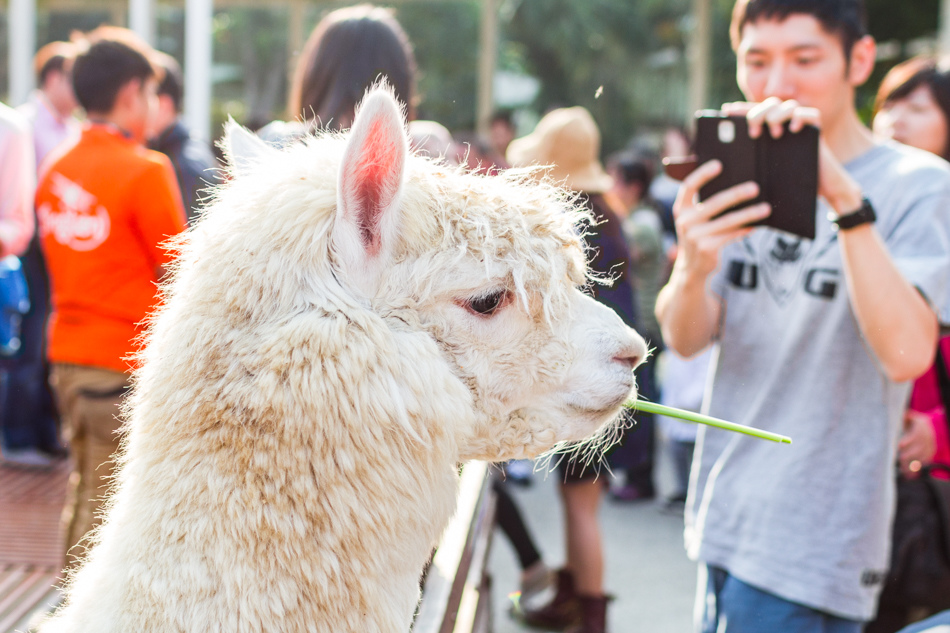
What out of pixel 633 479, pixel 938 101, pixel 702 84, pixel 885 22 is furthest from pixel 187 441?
pixel 885 22

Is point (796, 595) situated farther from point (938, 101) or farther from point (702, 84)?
point (702, 84)

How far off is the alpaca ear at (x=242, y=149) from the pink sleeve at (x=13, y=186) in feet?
9.21

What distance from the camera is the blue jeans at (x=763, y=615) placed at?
177 centimetres

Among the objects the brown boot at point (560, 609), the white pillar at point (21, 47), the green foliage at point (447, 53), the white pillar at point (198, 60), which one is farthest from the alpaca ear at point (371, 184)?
the white pillar at point (21, 47)

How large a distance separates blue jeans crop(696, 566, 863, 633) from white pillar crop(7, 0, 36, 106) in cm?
923

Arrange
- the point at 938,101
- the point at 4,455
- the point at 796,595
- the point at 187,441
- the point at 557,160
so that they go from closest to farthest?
the point at 187,441, the point at 796,595, the point at 938,101, the point at 557,160, the point at 4,455

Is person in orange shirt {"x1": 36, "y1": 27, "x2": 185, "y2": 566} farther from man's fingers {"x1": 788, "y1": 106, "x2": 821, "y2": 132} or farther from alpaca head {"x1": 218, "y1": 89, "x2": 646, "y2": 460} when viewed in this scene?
man's fingers {"x1": 788, "y1": 106, "x2": 821, "y2": 132}

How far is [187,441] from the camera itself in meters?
1.08

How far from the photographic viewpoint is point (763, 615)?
5.90 feet

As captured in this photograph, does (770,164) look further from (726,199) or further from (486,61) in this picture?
(486,61)

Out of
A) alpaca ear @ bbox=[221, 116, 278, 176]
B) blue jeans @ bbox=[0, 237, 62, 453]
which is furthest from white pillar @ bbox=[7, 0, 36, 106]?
alpaca ear @ bbox=[221, 116, 278, 176]

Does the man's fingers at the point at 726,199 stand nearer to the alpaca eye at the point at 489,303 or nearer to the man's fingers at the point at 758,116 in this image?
the man's fingers at the point at 758,116

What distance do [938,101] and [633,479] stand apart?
3049 mm

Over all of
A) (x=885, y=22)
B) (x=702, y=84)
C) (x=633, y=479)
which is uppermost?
(x=885, y=22)
